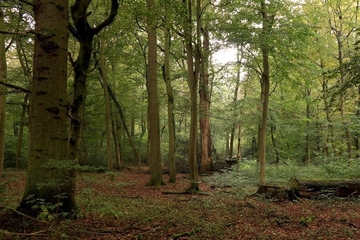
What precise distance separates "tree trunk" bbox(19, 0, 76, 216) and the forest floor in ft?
1.32

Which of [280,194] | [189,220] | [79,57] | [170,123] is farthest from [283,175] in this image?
[79,57]

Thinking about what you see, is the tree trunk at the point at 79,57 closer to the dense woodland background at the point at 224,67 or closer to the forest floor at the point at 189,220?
the dense woodland background at the point at 224,67

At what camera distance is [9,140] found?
18500 millimetres

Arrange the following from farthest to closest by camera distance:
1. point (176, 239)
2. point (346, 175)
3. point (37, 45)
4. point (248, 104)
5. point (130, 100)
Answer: point (130, 100) < point (248, 104) < point (346, 175) < point (37, 45) < point (176, 239)

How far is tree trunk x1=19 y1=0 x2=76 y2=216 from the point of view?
453 cm

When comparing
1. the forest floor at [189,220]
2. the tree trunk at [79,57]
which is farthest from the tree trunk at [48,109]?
the forest floor at [189,220]

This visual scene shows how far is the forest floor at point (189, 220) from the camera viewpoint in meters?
4.12

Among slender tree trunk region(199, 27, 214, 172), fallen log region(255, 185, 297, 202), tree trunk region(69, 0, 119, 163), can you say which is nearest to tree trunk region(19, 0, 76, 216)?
tree trunk region(69, 0, 119, 163)

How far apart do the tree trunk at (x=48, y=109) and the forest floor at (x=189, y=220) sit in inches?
15.9

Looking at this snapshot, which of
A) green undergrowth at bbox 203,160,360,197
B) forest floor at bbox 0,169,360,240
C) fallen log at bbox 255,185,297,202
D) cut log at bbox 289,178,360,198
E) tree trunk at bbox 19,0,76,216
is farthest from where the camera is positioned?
green undergrowth at bbox 203,160,360,197

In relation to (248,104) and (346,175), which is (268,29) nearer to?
(248,104)

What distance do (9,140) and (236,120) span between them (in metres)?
15.6

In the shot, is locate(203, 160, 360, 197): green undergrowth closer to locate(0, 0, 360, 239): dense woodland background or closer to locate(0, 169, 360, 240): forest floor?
locate(0, 0, 360, 239): dense woodland background

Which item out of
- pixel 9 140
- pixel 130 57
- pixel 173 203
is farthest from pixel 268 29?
pixel 9 140
